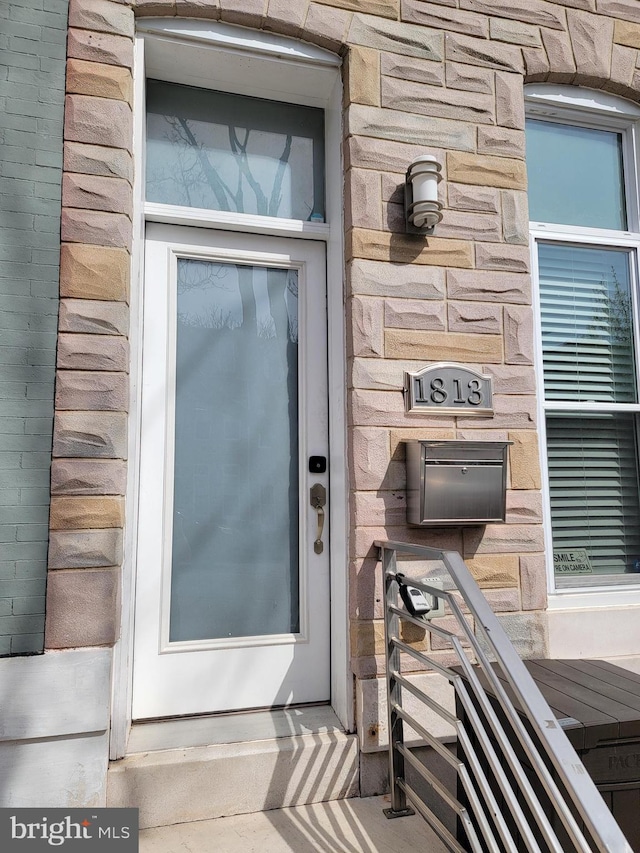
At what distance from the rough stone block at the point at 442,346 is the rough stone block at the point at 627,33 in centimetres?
168

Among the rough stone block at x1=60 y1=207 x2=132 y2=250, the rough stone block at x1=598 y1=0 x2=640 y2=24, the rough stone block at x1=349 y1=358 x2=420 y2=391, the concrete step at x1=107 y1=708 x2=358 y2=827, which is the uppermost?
the rough stone block at x1=598 y1=0 x2=640 y2=24

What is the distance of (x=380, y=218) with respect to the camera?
246cm

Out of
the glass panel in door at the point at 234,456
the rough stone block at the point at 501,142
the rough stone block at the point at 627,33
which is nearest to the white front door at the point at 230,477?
the glass panel in door at the point at 234,456

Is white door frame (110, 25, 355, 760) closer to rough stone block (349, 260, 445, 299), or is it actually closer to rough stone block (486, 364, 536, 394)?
rough stone block (349, 260, 445, 299)

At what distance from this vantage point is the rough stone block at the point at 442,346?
2.42 m

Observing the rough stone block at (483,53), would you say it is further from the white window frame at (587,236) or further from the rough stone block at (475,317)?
the rough stone block at (475,317)

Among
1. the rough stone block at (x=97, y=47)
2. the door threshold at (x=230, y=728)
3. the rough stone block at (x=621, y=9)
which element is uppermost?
the rough stone block at (x=621, y=9)

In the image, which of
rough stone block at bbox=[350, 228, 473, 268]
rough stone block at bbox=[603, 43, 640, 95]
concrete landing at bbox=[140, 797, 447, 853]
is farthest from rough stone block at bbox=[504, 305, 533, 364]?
concrete landing at bbox=[140, 797, 447, 853]

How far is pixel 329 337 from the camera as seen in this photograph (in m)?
2.61

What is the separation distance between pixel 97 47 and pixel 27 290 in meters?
0.97

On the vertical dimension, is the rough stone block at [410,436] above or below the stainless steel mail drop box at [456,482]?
above

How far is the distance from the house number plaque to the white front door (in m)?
0.41

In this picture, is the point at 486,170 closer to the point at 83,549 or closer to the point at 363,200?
the point at 363,200

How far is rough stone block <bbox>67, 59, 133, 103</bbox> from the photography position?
7.23 ft
